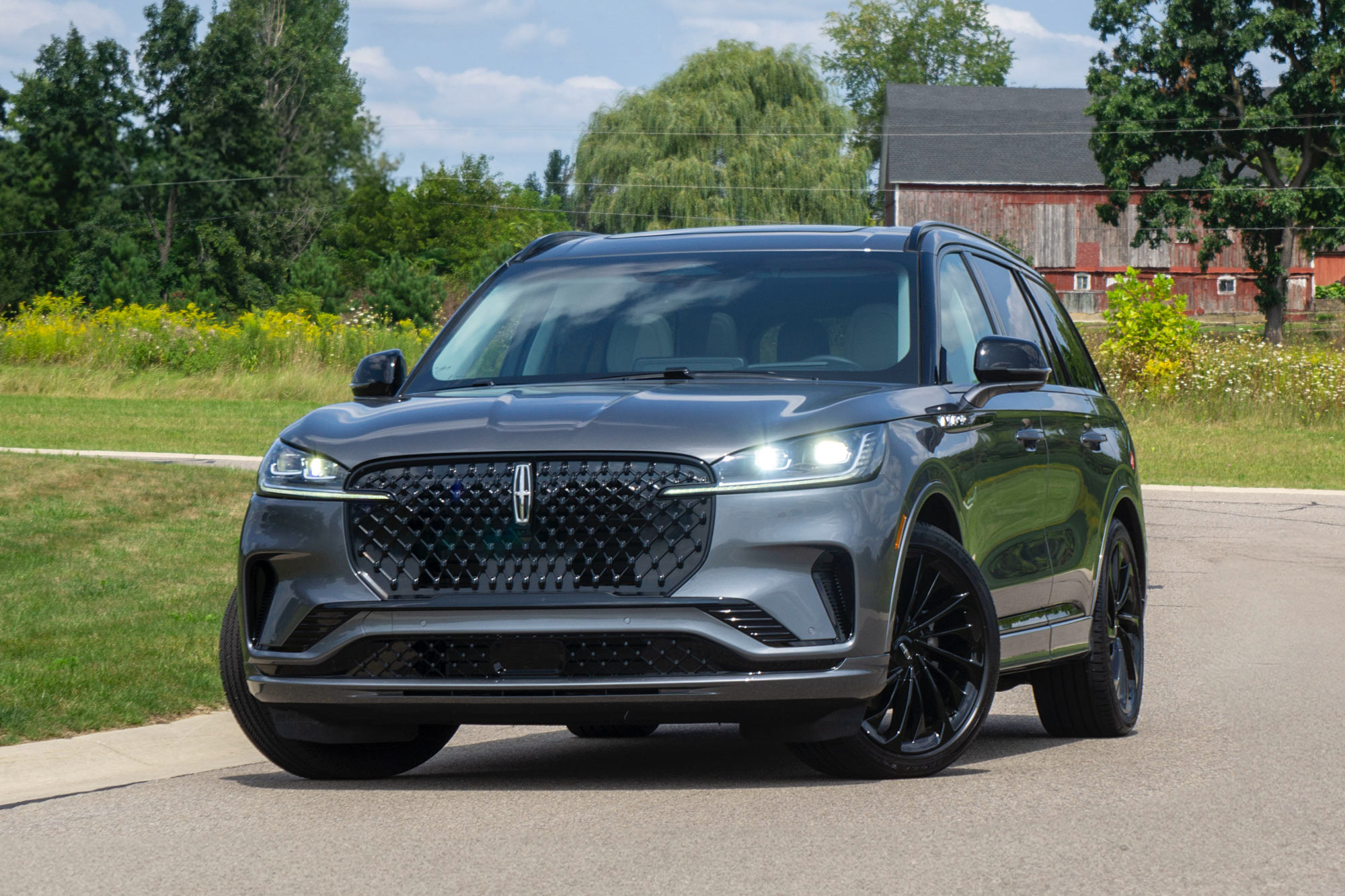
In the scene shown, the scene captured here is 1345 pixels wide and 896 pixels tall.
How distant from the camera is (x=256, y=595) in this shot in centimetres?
597

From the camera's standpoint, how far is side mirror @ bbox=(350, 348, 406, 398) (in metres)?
6.80

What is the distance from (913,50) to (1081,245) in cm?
3001

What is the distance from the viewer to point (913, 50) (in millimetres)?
109375

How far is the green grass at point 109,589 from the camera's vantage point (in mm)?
8234

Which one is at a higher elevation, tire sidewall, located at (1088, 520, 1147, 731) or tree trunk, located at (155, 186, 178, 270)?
tree trunk, located at (155, 186, 178, 270)

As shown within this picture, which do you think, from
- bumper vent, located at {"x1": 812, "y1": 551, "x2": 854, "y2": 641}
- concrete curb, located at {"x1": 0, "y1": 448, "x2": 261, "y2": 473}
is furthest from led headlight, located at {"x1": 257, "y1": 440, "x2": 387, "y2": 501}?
concrete curb, located at {"x1": 0, "y1": 448, "x2": 261, "y2": 473}

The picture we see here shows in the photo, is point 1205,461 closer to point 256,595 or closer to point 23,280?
point 256,595

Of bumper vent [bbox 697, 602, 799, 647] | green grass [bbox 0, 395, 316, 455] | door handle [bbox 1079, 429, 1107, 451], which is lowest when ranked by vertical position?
green grass [bbox 0, 395, 316, 455]

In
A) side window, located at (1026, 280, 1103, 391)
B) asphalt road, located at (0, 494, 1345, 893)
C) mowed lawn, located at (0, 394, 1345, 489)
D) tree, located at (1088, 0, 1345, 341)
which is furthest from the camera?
tree, located at (1088, 0, 1345, 341)

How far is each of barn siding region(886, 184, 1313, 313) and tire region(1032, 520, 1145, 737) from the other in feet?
248

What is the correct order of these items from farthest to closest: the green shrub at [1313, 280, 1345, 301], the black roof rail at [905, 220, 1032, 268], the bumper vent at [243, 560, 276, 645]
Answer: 1. the green shrub at [1313, 280, 1345, 301]
2. the black roof rail at [905, 220, 1032, 268]
3. the bumper vent at [243, 560, 276, 645]

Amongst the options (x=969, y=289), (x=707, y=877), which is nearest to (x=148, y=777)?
(x=707, y=877)

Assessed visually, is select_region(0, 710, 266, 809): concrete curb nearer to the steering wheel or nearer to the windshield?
the windshield

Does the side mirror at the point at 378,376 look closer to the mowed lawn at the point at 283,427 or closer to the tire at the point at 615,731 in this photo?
the tire at the point at 615,731
